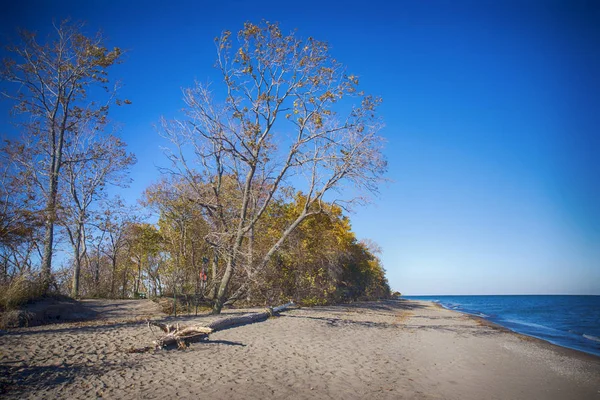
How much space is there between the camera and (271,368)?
20.3 feet

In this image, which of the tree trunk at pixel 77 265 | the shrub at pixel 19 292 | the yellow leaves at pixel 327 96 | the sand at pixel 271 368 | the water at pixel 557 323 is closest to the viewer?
the sand at pixel 271 368

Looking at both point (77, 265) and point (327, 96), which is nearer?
point (327, 96)

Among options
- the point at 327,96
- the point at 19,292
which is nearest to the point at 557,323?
the point at 327,96

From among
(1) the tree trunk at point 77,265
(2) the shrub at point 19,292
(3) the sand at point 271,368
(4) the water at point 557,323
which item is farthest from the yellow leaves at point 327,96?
(1) the tree trunk at point 77,265

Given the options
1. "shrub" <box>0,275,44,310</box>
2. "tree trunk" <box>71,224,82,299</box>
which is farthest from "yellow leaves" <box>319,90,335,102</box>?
"tree trunk" <box>71,224,82,299</box>

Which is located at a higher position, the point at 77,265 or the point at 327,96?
the point at 327,96

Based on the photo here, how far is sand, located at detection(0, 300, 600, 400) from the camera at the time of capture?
494 centimetres

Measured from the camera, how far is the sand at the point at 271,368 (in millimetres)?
4941

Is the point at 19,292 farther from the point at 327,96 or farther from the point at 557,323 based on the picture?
the point at 557,323

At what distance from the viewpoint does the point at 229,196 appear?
14773mm

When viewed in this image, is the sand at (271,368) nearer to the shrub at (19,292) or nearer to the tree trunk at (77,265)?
the shrub at (19,292)

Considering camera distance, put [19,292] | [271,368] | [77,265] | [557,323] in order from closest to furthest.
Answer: [271,368]
[19,292]
[77,265]
[557,323]

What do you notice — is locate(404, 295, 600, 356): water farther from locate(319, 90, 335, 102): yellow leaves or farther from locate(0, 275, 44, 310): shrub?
locate(0, 275, 44, 310): shrub

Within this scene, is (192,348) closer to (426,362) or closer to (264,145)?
(426,362)
